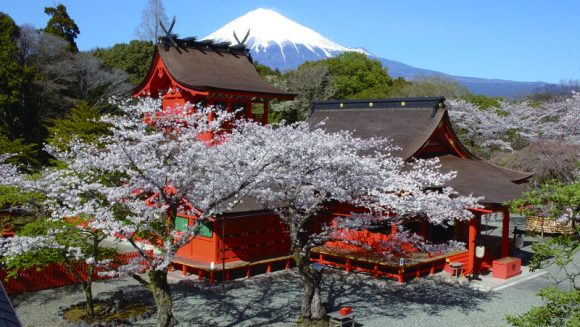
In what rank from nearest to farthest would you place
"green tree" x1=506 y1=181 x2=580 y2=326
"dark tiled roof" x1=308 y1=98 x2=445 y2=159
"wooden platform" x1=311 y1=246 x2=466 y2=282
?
1. "green tree" x1=506 y1=181 x2=580 y2=326
2. "wooden platform" x1=311 y1=246 x2=466 y2=282
3. "dark tiled roof" x1=308 y1=98 x2=445 y2=159

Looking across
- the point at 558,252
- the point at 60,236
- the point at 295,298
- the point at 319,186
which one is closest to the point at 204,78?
the point at 60,236

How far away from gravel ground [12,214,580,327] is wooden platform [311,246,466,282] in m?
0.37

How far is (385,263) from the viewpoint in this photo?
1670 cm

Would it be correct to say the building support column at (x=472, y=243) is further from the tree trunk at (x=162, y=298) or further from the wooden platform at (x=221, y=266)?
the tree trunk at (x=162, y=298)

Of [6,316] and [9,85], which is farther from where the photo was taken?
[9,85]

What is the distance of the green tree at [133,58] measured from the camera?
45.5 metres

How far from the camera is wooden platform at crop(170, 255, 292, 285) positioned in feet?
54.1

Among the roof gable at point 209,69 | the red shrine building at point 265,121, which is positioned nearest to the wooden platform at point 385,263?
the red shrine building at point 265,121

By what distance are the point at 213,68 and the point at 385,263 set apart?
1036 centimetres

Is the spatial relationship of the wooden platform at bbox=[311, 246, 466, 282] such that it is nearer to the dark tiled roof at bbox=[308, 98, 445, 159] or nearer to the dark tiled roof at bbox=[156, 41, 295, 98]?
the dark tiled roof at bbox=[308, 98, 445, 159]

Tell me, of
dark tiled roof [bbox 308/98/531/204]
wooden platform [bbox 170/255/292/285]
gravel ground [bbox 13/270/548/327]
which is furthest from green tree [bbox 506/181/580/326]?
wooden platform [bbox 170/255/292/285]

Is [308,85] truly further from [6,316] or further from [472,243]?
[6,316]

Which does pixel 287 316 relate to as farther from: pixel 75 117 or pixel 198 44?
pixel 75 117

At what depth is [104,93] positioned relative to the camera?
39.2 meters
